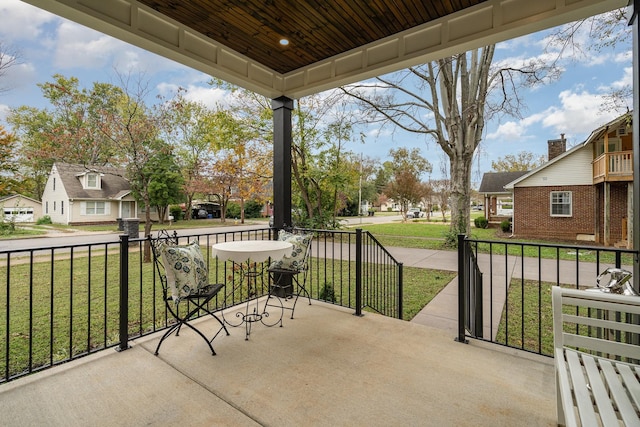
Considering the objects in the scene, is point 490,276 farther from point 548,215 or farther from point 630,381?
point 548,215

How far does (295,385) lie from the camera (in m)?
1.95

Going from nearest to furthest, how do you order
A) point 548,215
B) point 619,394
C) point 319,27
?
point 619,394, point 319,27, point 548,215

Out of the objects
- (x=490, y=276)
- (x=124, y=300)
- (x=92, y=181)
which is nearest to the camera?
(x=124, y=300)

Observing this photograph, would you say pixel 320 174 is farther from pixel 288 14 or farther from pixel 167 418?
pixel 167 418

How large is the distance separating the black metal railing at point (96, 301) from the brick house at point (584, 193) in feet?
32.2

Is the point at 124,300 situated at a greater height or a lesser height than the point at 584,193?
lesser

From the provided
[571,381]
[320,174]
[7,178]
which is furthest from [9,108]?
[571,381]

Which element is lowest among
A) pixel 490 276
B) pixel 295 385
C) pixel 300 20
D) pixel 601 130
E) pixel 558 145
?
pixel 295 385

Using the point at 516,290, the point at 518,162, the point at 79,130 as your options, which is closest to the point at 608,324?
the point at 516,290

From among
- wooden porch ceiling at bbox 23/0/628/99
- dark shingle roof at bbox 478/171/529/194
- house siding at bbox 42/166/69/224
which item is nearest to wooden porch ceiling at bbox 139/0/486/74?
wooden porch ceiling at bbox 23/0/628/99

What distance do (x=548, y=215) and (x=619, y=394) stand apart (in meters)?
14.1

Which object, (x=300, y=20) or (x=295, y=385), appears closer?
(x=295, y=385)

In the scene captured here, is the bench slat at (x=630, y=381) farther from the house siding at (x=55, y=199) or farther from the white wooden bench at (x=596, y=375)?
the house siding at (x=55, y=199)

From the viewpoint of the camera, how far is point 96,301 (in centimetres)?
483
